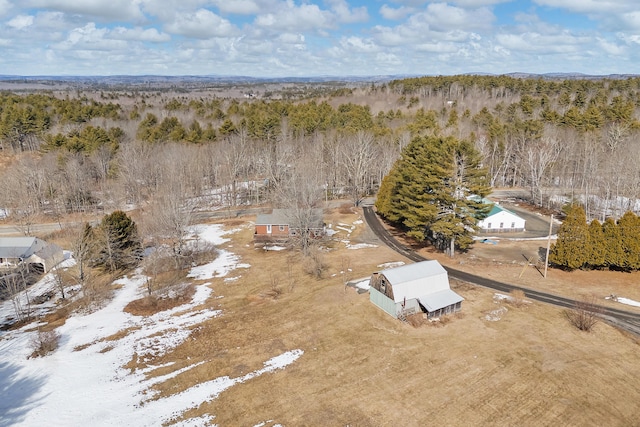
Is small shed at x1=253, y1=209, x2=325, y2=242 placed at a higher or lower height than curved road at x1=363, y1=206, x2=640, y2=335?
higher

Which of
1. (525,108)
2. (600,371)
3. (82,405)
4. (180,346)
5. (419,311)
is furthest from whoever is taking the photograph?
(525,108)

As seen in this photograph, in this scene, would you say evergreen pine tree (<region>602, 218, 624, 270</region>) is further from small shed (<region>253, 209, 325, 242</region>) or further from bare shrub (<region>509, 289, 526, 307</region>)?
small shed (<region>253, 209, 325, 242</region>)

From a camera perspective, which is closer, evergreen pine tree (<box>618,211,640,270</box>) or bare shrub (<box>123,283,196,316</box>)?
bare shrub (<box>123,283,196,316</box>)

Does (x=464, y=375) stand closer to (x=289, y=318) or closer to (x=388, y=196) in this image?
Answer: (x=289, y=318)

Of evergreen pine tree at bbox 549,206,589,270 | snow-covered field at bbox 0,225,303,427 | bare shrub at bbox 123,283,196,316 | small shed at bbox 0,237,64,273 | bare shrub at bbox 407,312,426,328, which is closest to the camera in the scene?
snow-covered field at bbox 0,225,303,427

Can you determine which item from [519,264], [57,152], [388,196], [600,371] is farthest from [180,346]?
[57,152]

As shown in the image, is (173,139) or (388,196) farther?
(173,139)

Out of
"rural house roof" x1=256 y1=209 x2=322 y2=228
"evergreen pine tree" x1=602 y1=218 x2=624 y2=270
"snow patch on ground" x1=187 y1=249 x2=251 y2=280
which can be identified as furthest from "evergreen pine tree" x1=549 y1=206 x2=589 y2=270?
"snow patch on ground" x1=187 y1=249 x2=251 y2=280

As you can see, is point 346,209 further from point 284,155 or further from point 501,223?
point 501,223
